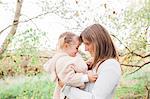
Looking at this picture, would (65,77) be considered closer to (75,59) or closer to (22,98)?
(75,59)

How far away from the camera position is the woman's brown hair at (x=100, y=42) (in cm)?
178

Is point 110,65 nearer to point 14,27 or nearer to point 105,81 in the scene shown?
point 105,81

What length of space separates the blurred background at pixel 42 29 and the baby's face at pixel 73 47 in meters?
1.67

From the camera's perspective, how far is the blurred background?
147 inches

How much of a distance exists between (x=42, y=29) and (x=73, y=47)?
1741 millimetres

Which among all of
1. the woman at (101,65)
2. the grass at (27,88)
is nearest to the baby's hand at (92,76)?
the woman at (101,65)

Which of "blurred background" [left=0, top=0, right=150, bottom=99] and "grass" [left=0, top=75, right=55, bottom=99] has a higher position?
"blurred background" [left=0, top=0, right=150, bottom=99]

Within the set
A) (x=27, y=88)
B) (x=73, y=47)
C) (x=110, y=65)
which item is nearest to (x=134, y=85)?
(x=27, y=88)

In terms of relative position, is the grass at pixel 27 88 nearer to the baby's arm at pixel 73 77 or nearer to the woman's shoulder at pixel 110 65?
the baby's arm at pixel 73 77

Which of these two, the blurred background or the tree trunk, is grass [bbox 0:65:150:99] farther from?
the tree trunk

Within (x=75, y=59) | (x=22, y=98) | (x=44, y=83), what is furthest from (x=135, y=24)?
(x=75, y=59)

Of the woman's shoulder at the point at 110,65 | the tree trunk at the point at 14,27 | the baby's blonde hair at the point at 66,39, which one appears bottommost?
the tree trunk at the point at 14,27

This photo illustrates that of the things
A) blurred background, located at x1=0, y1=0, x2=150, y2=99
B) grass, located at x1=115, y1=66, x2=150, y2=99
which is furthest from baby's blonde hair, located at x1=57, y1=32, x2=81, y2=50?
grass, located at x1=115, y1=66, x2=150, y2=99

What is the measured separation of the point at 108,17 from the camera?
12.4 ft
